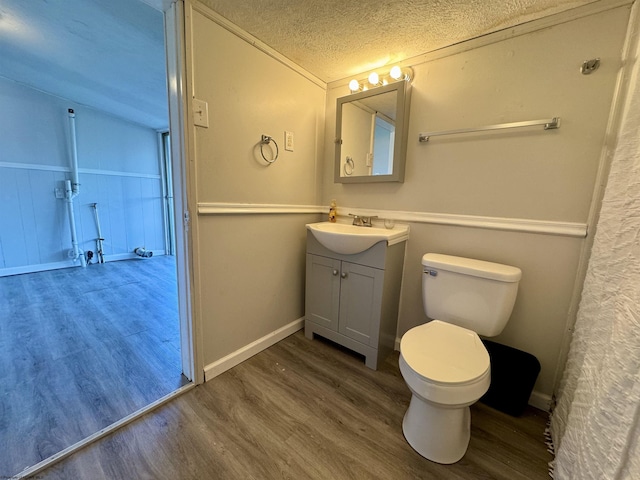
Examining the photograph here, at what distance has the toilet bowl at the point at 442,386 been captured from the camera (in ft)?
3.05

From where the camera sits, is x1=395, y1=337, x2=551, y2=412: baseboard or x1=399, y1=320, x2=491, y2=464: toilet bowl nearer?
x1=399, y1=320, x2=491, y2=464: toilet bowl

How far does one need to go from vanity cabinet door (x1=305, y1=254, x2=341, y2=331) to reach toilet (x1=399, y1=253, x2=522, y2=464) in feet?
1.90

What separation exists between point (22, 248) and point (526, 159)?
4.91 meters

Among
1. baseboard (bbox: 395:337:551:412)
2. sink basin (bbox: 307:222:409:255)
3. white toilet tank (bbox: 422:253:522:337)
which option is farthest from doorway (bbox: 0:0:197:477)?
baseboard (bbox: 395:337:551:412)

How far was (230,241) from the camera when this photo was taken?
1.48 metres

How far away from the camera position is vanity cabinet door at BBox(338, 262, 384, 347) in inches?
60.2

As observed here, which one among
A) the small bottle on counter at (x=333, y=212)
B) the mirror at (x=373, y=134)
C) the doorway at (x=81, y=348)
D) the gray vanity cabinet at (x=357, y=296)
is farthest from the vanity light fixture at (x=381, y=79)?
the doorway at (x=81, y=348)

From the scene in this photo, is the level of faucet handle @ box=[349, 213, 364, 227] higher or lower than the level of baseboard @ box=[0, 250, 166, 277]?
higher

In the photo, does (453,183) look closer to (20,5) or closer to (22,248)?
(20,5)

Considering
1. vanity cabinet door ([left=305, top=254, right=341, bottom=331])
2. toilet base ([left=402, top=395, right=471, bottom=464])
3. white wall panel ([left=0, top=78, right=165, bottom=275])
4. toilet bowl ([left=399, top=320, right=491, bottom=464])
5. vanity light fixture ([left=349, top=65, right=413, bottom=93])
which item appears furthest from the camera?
white wall panel ([left=0, top=78, right=165, bottom=275])

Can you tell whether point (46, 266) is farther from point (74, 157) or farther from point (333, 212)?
point (333, 212)

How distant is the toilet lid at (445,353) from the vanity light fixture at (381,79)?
151cm

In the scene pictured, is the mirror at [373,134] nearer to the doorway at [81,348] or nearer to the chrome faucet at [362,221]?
→ the chrome faucet at [362,221]

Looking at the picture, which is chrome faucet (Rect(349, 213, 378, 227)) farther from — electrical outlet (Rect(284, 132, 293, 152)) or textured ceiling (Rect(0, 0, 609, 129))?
textured ceiling (Rect(0, 0, 609, 129))
